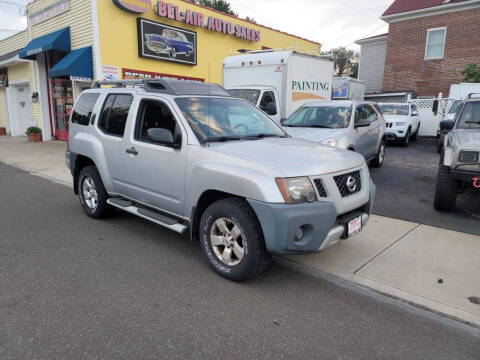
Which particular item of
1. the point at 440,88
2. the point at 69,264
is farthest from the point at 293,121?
the point at 440,88

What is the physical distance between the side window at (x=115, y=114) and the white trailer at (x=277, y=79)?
16.3 feet

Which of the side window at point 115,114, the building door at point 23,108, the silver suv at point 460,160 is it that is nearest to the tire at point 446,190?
the silver suv at point 460,160

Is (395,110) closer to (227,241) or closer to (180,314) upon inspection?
(227,241)

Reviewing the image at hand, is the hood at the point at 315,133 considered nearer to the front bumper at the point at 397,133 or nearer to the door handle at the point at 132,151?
the door handle at the point at 132,151

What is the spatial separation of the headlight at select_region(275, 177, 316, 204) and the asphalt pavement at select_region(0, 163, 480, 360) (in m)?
0.94

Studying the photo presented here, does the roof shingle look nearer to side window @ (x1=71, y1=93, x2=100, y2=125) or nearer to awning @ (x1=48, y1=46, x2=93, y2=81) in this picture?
awning @ (x1=48, y1=46, x2=93, y2=81)

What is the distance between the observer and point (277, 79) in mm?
10133

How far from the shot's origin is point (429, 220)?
5.47 m

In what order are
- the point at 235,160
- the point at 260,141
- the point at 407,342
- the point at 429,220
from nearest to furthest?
the point at 407,342 < the point at 235,160 < the point at 260,141 < the point at 429,220

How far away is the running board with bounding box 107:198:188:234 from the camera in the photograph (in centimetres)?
394

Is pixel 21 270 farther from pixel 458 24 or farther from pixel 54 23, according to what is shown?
pixel 458 24

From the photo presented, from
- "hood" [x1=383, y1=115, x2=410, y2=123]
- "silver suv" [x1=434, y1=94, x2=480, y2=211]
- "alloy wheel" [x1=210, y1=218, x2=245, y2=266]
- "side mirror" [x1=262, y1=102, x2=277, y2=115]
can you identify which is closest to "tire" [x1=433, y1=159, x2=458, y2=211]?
"silver suv" [x1=434, y1=94, x2=480, y2=211]

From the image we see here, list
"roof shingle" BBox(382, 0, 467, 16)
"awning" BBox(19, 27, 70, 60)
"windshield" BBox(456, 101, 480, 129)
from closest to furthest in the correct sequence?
"windshield" BBox(456, 101, 480, 129)
"awning" BBox(19, 27, 70, 60)
"roof shingle" BBox(382, 0, 467, 16)

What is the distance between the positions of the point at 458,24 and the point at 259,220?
2077 cm
